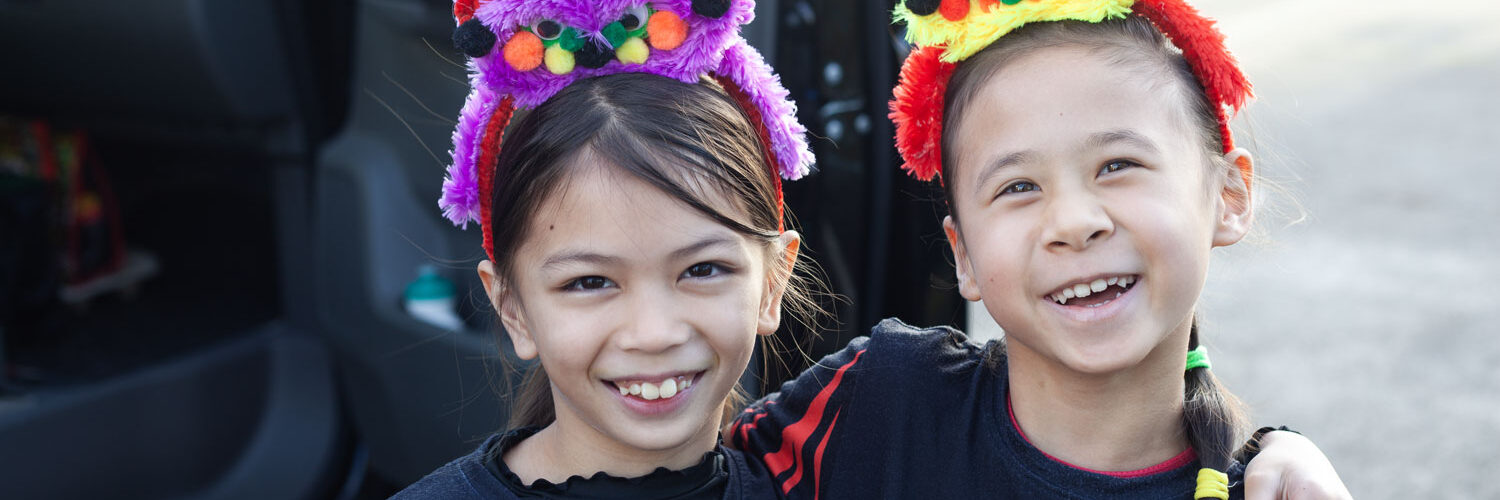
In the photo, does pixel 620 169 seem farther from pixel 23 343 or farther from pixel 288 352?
pixel 23 343

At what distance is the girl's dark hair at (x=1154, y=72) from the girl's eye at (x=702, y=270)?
0.31 metres

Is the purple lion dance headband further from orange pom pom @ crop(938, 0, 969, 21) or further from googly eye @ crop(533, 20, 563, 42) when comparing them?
orange pom pom @ crop(938, 0, 969, 21)

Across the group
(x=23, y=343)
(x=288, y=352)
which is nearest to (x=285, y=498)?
(x=288, y=352)

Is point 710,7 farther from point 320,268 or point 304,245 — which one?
point 304,245

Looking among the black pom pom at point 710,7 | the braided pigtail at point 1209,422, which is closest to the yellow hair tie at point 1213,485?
the braided pigtail at point 1209,422

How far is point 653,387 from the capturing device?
134 cm

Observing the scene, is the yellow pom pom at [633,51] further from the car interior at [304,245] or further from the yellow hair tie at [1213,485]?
the yellow hair tie at [1213,485]

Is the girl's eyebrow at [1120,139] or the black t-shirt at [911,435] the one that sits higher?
the girl's eyebrow at [1120,139]

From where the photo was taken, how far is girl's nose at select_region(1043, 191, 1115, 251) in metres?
1.23

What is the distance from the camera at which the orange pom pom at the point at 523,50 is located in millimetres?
1351

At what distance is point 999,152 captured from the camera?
1308mm

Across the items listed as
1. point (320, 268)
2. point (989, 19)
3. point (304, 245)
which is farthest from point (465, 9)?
point (304, 245)

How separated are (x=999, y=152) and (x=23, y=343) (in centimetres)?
245

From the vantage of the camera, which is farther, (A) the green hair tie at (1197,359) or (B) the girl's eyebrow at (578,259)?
(A) the green hair tie at (1197,359)
